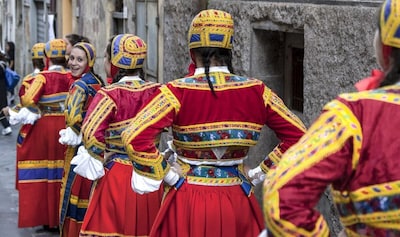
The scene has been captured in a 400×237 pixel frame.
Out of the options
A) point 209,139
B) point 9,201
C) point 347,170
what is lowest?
point 9,201

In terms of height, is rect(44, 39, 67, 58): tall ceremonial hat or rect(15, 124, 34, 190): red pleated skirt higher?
rect(44, 39, 67, 58): tall ceremonial hat

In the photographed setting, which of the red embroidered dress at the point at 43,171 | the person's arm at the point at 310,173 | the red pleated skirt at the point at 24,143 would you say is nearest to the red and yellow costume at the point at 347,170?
the person's arm at the point at 310,173

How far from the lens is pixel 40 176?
8133mm

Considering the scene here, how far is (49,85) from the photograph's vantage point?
7.72 meters

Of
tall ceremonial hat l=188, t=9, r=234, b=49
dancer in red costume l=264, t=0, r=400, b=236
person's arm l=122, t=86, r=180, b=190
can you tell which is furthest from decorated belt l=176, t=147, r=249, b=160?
dancer in red costume l=264, t=0, r=400, b=236

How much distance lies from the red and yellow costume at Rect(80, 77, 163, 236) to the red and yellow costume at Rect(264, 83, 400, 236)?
3162 mm

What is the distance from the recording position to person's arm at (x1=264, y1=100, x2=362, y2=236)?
228cm

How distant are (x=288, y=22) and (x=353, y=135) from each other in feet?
13.7

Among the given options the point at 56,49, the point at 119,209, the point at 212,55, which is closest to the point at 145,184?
the point at 212,55

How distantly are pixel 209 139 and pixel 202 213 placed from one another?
0.37 m

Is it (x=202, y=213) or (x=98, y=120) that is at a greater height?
(x=98, y=120)

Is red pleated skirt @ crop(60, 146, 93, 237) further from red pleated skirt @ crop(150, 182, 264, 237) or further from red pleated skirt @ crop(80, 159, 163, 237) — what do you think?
red pleated skirt @ crop(150, 182, 264, 237)

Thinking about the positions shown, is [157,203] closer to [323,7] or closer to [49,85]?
[323,7]

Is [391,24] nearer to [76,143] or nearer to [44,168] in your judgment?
[76,143]
